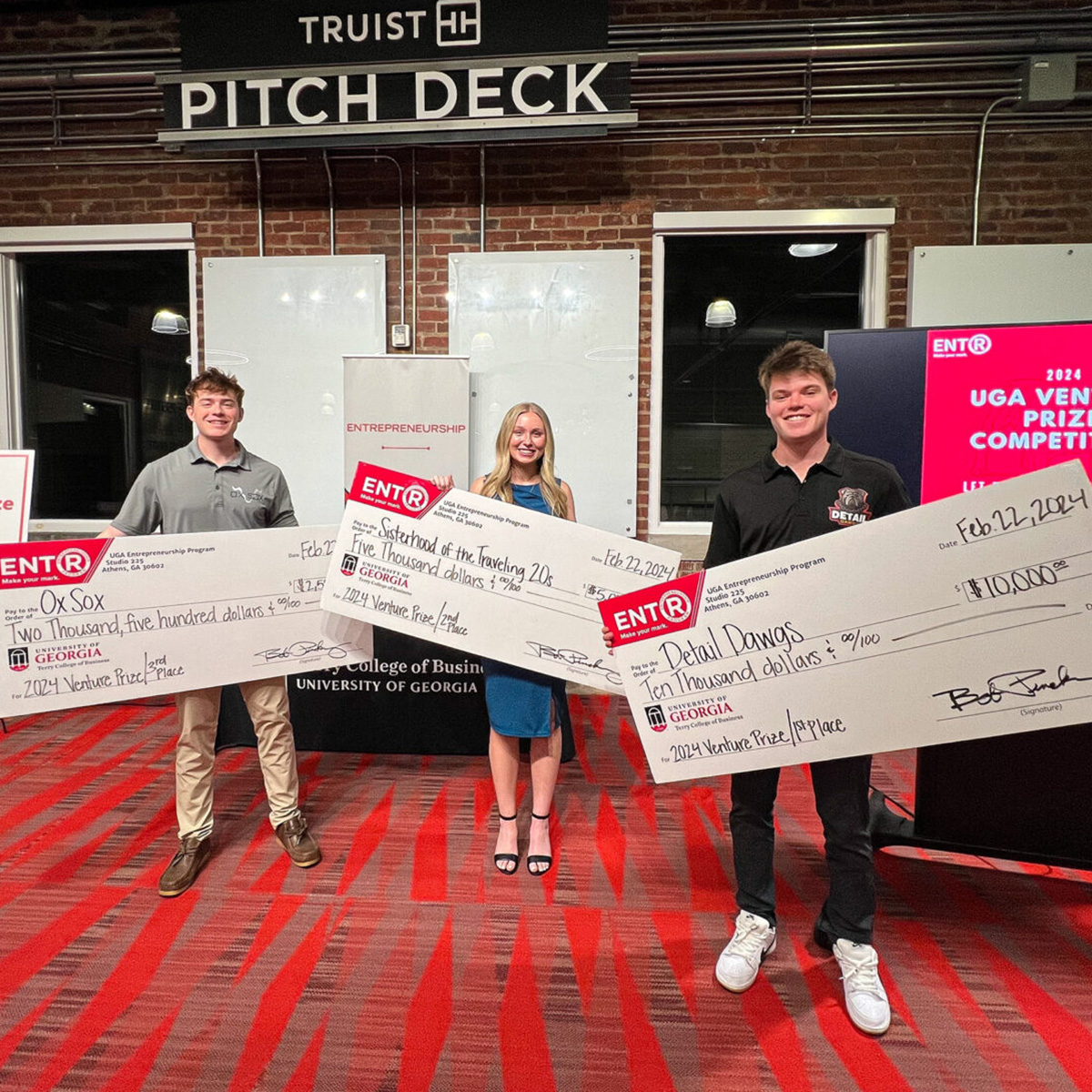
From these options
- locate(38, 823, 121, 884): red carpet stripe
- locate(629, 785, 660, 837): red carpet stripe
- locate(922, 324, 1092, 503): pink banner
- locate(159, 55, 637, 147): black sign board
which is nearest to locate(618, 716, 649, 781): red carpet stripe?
locate(629, 785, 660, 837): red carpet stripe

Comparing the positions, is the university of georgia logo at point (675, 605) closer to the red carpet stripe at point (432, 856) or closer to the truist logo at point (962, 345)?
the red carpet stripe at point (432, 856)

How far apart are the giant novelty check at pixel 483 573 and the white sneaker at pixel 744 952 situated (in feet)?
2.27

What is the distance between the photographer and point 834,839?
5.32ft

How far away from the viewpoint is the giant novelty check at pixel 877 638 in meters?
1.42

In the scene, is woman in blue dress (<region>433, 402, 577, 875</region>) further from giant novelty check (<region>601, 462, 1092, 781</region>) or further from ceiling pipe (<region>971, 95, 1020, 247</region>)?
ceiling pipe (<region>971, 95, 1020, 247</region>)

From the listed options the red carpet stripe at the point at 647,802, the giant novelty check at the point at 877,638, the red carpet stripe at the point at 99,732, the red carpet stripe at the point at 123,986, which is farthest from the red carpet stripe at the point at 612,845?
the red carpet stripe at the point at 99,732

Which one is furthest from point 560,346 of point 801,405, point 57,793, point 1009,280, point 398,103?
point 57,793

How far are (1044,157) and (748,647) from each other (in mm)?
3746

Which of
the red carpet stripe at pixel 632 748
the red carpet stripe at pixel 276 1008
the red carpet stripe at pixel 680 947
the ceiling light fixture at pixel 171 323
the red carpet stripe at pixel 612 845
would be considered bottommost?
the red carpet stripe at pixel 632 748

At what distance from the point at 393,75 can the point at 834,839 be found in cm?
378

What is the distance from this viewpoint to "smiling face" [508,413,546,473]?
2.24 meters

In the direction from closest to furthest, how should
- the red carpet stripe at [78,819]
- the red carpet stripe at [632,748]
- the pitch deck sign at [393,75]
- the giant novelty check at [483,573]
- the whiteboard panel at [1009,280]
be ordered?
1. the giant novelty check at [483,573]
2. the red carpet stripe at [78,819]
3. the red carpet stripe at [632,748]
4. the pitch deck sign at [393,75]
5. the whiteboard panel at [1009,280]

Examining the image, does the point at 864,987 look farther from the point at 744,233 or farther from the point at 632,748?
the point at 744,233

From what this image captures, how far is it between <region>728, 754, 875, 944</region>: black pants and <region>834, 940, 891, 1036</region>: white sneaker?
0.03 meters
